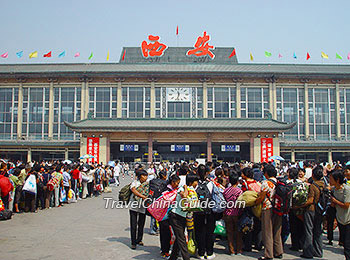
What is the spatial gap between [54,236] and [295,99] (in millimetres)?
36766

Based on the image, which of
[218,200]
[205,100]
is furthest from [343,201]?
[205,100]

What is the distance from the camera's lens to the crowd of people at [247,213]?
262 inches

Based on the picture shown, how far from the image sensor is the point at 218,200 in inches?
283

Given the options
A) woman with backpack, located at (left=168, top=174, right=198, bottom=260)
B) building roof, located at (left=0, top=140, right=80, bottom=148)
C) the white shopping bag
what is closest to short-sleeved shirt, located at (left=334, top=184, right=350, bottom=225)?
woman with backpack, located at (left=168, top=174, right=198, bottom=260)

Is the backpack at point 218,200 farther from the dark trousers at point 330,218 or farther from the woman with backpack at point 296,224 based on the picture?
the dark trousers at point 330,218

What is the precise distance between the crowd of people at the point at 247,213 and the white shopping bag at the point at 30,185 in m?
5.39

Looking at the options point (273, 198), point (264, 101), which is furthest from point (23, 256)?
point (264, 101)

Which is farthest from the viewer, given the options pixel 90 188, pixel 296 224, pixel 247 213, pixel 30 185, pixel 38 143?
pixel 38 143

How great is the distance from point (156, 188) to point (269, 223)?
2.53m

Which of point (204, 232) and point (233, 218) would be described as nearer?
point (204, 232)

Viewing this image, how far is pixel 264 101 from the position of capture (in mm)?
40000

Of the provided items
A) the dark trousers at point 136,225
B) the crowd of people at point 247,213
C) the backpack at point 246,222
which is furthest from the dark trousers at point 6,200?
the backpack at point 246,222

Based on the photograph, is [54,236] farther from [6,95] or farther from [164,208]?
[6,95]

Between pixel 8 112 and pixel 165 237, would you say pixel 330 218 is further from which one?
pixel 8 112
